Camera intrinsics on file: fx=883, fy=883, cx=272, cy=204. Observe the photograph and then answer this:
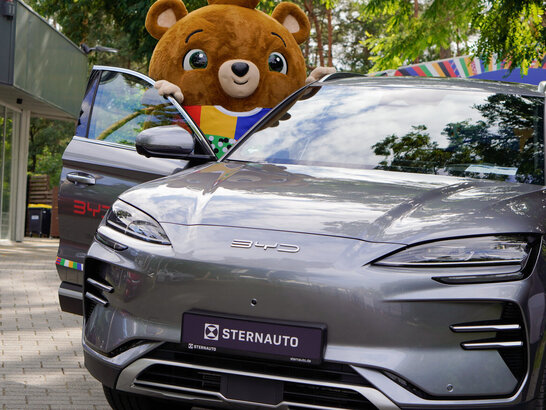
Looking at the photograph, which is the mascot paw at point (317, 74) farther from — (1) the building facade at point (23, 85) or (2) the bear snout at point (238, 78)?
(1) the building facade at point (23, 85)

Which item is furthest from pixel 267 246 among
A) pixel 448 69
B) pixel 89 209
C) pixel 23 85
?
pixel 23 85

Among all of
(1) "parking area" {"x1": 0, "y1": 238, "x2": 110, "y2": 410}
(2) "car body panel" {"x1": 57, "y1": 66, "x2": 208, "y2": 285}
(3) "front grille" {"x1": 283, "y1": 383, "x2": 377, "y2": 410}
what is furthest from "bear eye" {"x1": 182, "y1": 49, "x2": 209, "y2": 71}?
(3) "front grille" {"x1": 283, "y1": 383, "x2": 377, "y2": 410}

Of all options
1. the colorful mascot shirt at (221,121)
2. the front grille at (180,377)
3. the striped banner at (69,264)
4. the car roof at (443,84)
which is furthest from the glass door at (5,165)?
the front grille at (180,377)

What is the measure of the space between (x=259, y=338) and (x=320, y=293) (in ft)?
0.88

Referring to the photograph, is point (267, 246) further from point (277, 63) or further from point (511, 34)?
point (511, 34)

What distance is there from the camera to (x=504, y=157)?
13.8 ft

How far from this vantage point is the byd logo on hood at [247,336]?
3.07 meters

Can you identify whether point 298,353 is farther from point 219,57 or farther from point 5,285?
point 5,285

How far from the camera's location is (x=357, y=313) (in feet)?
9.95

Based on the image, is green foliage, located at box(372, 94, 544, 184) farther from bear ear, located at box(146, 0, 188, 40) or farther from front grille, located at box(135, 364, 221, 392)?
bear ear, located at box(146, 0, 188, 40)

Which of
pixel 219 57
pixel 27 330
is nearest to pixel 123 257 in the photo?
pixel 27 330

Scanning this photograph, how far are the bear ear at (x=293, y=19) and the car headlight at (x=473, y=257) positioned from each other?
7.04 m

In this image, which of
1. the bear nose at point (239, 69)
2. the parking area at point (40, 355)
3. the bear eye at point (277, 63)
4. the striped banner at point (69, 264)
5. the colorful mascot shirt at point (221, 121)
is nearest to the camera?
the parking area at point (40, 355)

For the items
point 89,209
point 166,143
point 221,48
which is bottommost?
point 89,209
